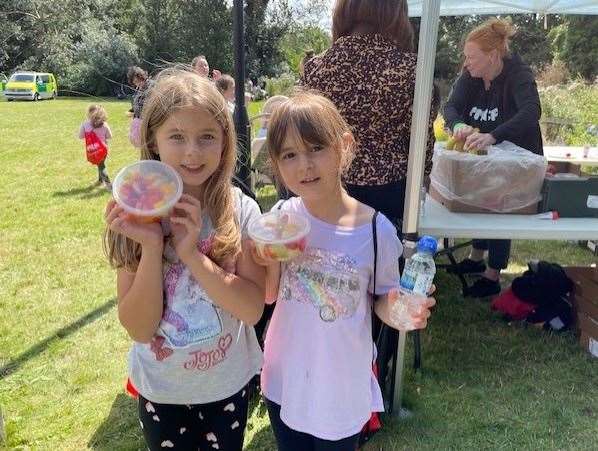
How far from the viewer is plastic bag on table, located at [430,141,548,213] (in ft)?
8.98

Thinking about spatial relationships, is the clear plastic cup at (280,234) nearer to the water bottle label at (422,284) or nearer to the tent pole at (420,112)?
the water bottle label at (422,284)

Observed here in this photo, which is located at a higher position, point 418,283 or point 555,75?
point 555,75

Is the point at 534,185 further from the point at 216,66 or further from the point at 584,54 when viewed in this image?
the point at 216,66

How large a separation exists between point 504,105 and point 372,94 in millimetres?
1583

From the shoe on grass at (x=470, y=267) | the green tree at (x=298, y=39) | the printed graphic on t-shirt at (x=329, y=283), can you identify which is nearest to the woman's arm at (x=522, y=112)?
the shoe on grass at (x=470, y=267)

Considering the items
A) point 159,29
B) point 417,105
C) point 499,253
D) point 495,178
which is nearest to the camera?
point 417,105

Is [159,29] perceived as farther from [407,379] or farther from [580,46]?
[407,379]

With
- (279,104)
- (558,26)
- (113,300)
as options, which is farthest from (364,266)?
(558,26)

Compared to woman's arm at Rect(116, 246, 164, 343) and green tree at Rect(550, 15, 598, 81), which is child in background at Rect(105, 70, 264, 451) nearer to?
woman's arm at Rect(116, 246, 164, 343)

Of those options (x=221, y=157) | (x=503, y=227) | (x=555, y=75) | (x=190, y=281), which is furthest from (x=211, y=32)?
(x=190, y=281)

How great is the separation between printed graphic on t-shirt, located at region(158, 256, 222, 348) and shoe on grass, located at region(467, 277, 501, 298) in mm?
3029

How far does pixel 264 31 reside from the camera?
2977 centimetres

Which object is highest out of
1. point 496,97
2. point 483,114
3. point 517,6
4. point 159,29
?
point 159,29

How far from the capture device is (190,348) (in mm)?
1505
